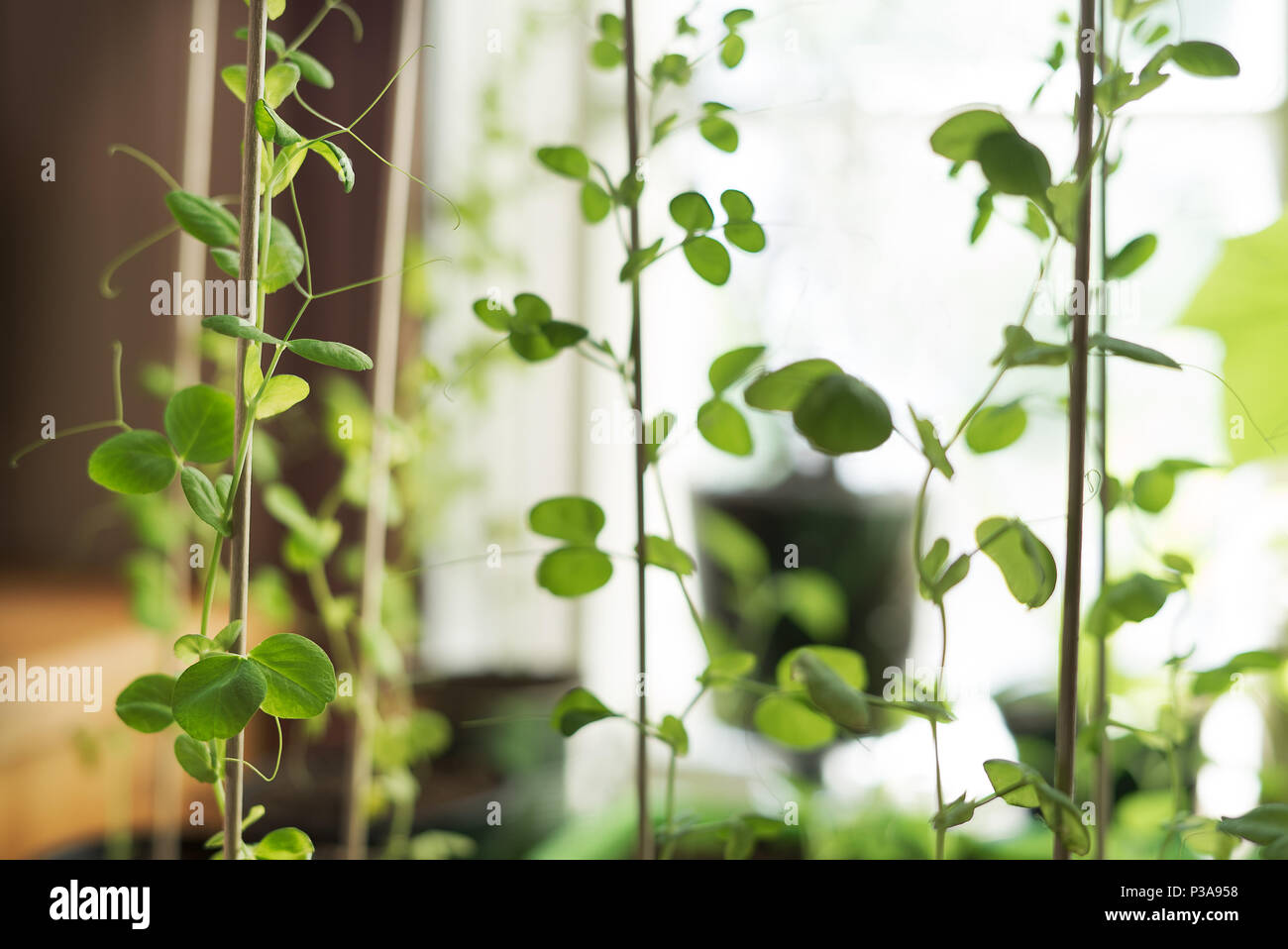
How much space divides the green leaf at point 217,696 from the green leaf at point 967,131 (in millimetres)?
308

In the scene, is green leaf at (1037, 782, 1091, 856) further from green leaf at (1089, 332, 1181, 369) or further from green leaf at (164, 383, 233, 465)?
green leaf at (164, 383, 233, 465)

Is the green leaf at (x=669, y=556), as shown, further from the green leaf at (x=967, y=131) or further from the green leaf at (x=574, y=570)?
the green leaf at (x=967, y=131)

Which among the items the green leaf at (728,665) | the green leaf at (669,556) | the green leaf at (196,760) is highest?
the green leaf at (669,556)

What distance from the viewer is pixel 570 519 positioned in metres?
0.42

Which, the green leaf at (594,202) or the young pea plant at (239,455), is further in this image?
the green leaf at (594,202)

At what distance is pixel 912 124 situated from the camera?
4.78 feet

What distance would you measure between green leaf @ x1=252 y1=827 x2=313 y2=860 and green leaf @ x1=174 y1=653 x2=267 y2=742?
3.1 inches

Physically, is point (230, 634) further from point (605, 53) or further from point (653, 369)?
point (653, 369)

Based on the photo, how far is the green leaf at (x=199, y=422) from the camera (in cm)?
34

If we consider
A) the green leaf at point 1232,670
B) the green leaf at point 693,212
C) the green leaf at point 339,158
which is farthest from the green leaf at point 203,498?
the green leaf at point 1232,670

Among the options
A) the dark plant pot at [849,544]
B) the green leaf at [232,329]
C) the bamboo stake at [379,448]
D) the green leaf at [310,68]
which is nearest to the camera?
the green leaf at [232,329]

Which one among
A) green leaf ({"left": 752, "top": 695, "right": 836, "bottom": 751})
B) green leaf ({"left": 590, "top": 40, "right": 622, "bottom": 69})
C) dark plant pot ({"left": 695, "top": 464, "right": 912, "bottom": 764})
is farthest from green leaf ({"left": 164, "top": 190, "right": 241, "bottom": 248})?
dark plant pot ({"left": 695, "top": 464, "right": 912, "bottom": 764})

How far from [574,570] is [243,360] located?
0.17 meters
